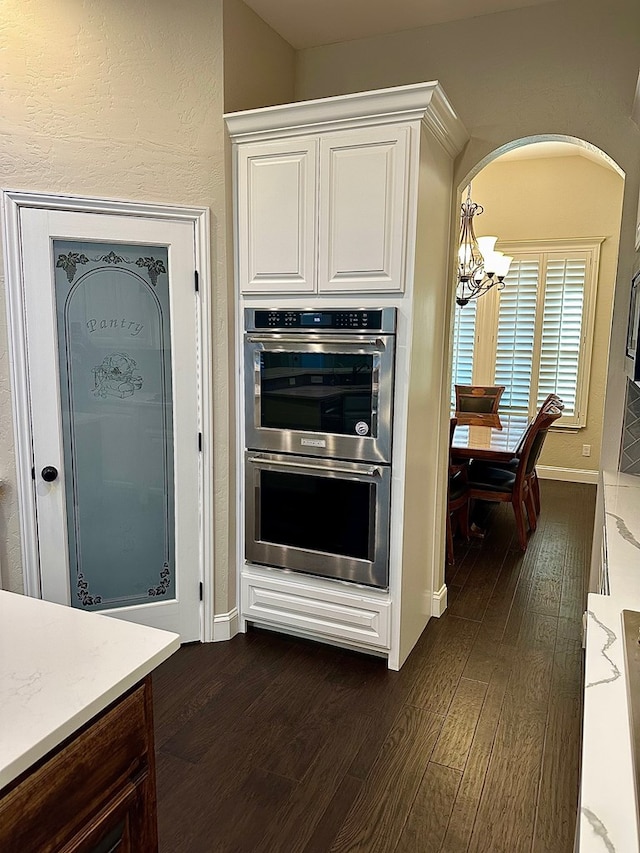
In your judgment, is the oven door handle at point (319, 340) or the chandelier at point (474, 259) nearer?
the oven door handle at point (319, 340)

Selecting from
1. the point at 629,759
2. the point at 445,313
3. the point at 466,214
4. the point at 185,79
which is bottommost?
the point at 629,759

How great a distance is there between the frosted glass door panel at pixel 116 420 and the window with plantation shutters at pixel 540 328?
4.65m

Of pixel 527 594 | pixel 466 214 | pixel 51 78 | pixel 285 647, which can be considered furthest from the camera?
pixel 466 214

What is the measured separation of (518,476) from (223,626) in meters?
2.48

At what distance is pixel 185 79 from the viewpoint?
273cm

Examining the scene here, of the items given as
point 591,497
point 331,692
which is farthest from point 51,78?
point 591,497

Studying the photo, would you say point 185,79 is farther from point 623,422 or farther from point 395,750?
point 395,750

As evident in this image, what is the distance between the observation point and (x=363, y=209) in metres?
2.64

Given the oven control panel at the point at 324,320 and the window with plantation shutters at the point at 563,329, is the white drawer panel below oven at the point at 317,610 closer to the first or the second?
the oven control panel at the point at 324,320

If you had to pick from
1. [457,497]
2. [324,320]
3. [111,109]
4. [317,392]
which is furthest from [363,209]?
[457,497]

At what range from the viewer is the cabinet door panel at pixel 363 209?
2.56 m

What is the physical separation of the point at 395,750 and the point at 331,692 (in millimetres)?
447

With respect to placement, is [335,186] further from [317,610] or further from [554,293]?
[554,293]

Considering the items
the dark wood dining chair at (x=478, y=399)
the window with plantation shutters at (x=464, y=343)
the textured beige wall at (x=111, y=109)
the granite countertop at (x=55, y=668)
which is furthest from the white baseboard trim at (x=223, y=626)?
the window with plantation shutters at (x=464, y=343)
